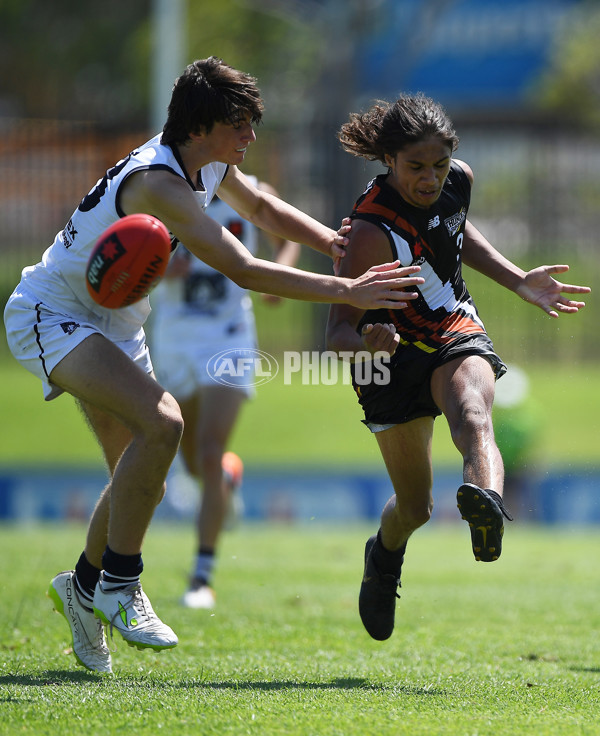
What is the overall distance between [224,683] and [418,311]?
175 cm

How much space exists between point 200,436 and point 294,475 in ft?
17.7

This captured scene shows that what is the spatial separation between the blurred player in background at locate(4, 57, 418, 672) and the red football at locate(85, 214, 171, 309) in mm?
295

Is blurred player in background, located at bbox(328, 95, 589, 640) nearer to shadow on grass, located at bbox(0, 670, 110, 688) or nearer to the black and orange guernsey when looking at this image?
the black and orange guernsey

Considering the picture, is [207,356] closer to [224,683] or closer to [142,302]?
[142,302]

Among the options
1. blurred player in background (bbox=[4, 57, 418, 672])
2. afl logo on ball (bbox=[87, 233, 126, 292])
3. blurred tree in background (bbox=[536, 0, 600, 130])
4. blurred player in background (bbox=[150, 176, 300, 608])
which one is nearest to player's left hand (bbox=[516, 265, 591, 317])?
blurred player in background (bbox=[4, 57, 418, 672])

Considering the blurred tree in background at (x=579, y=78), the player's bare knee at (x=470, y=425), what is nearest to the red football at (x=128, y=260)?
the player's bare knee at (x=470, y=425)

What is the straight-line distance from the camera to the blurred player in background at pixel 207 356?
7.17m

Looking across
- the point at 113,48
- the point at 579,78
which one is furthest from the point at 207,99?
the point at 113,48

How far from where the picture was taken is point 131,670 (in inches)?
190

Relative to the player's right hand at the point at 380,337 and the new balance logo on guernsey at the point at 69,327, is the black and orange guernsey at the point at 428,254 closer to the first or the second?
the player's right hand at the point at 380,337

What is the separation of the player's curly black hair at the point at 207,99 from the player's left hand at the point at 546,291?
152 centimetres

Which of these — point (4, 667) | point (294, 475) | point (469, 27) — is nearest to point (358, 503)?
point (294, 475)

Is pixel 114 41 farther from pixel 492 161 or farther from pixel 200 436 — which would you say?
pixel 200 436

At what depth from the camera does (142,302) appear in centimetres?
472
